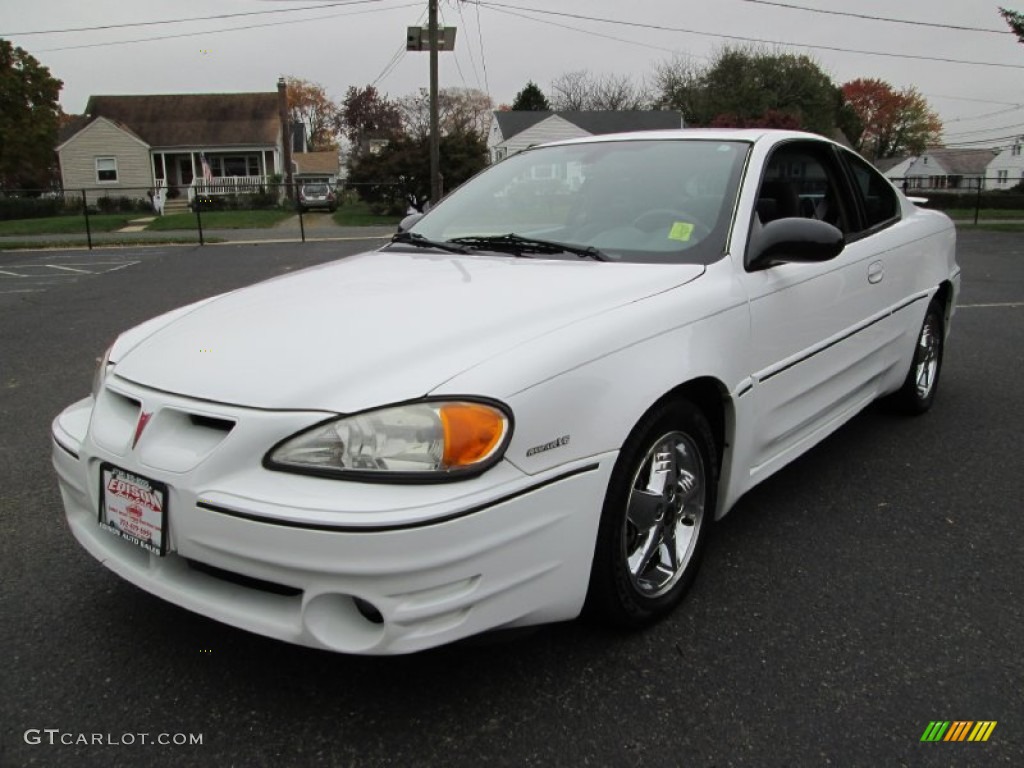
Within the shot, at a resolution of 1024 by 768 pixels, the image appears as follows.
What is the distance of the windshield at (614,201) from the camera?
2.89 m

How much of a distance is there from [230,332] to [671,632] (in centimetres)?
159

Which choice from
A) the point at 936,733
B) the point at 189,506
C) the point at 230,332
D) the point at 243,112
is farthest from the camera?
the point at 243,112

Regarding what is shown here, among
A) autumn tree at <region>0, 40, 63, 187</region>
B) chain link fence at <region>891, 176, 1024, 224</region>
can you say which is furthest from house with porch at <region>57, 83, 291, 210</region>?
chain link fence at <region>891, 176, 1024, 224</region>

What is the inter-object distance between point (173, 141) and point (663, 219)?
4852 centimetres

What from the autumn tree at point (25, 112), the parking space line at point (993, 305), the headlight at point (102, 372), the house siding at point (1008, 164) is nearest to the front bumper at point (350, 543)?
the headlight at point (102, 372)

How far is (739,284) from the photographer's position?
2.73 m

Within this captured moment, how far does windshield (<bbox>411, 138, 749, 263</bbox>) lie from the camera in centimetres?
289

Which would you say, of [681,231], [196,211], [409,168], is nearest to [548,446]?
[681,231]

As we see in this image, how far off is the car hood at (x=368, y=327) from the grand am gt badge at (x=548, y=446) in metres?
0.25


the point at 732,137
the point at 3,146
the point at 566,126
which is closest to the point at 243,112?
the point at 3,146

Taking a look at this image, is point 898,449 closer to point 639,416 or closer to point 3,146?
point 639,416

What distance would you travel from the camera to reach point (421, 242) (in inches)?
134

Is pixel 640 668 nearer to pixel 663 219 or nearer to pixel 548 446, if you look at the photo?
pixel 548 446

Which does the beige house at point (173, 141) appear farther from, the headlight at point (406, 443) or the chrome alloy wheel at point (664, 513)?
the headlight at point (406, 443)
